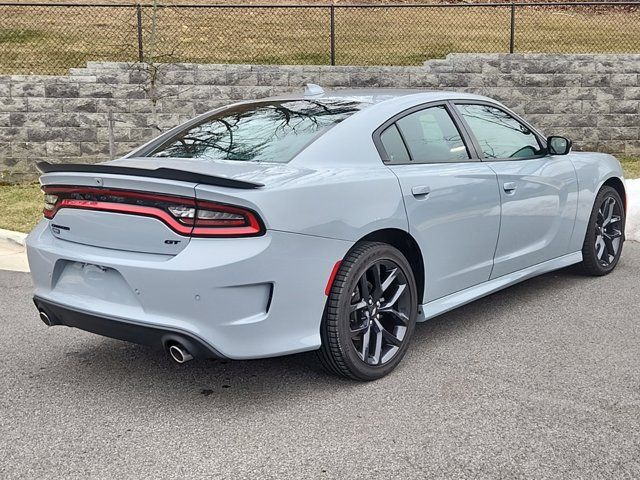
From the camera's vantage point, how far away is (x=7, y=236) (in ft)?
25.6

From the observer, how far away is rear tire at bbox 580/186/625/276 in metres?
5.82

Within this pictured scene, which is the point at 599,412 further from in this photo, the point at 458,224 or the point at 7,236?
the point at 7,236

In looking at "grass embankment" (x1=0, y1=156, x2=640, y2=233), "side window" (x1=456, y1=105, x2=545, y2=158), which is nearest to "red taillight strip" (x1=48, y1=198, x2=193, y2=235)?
"side window" (x1=456, y1=105, x2=545, y2=158)

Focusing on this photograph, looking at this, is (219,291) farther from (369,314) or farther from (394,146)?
(394,146)

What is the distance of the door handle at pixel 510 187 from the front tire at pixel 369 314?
3.46 ft

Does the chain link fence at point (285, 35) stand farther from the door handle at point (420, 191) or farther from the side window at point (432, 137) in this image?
the door handle at point (420, 191)

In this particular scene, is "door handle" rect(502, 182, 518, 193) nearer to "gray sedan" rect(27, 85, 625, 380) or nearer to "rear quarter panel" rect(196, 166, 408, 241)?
"gray sedan" rect(27, 85, 625, 380)

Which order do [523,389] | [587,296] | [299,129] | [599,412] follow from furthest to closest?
[587,296], [299,129], [523,389], [599,412]

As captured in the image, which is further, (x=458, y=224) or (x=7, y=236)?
(x=7, y=236)

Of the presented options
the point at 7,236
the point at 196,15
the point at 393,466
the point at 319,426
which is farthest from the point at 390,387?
the point at 196,15

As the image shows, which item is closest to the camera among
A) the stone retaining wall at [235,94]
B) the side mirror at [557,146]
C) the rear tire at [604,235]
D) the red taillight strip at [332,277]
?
the red taillight strip at [332,277]

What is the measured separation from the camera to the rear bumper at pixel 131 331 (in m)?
3.36

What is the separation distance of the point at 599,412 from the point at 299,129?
6.93ft

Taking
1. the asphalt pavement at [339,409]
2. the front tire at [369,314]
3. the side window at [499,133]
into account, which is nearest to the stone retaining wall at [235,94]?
the side window at [499,133]
